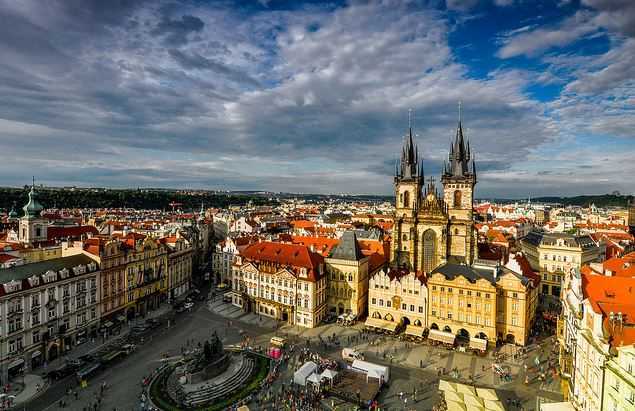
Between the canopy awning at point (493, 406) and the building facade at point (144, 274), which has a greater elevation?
the building facade at point (144, 274)

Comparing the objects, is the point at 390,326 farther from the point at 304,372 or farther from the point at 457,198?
the point at 457,198

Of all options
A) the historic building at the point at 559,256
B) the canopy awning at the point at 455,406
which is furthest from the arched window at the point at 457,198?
the canopy awning at the point at 455,406

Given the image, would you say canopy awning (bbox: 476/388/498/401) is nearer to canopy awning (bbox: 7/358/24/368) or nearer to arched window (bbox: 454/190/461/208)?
arched window (bbox: 454/190/461/208)

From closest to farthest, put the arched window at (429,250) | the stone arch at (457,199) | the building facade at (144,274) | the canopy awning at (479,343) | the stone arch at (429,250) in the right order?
the canopy awning at (479,343) < the building facade at (144,274) < the stone arch at (457,199) < the stone arch at (429,250) < the arched window at (429,250)

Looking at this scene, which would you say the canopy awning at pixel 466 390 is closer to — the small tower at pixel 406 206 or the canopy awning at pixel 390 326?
the canopy awning at pixel 390 326

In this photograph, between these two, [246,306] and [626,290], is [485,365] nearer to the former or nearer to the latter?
[626,290]

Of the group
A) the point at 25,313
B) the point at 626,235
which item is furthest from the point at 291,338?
the point at 626,235
